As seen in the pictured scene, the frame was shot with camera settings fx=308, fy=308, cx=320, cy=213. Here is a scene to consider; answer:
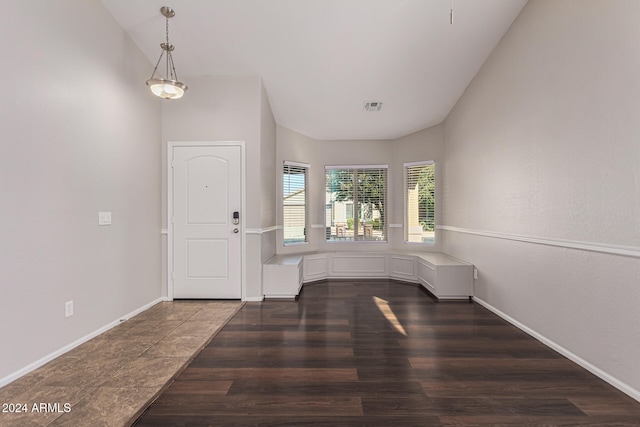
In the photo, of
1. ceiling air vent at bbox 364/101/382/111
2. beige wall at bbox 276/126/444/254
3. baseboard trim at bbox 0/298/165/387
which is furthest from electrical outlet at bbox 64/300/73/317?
ceiling air vent at bbox 364/101/382/111

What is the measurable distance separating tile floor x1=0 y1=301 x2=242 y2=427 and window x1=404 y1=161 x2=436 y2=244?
13.0 ft

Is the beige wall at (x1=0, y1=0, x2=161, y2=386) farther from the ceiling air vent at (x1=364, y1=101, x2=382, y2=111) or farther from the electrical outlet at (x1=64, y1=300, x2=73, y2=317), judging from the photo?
the ceiling air vent at (x1=364, y1=101, x2=382, y2=111)

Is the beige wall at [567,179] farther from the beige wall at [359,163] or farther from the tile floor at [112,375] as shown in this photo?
the tile floor at [112,375]

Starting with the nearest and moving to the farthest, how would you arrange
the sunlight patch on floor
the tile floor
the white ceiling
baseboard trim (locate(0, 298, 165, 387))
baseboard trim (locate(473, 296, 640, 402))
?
the tile floor → baseboard trim (locate(473, 296, 640, 402)) → baseboard trim (locate(0, 298, 165, 387)) → the white ceiling → the sunlight patch on floor

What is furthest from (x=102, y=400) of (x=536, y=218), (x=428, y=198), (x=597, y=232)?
(x=428, y=198)

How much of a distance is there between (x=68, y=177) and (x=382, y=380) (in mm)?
3030

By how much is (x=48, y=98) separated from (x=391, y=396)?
338 centimetres

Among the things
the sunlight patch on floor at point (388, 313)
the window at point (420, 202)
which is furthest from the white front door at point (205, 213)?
the window at point (420, 202)

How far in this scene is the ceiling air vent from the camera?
473 cm

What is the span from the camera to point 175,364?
7.80 feet

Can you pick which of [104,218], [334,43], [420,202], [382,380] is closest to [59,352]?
[104,218]

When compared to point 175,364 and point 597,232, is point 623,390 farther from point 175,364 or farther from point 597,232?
point 175,364

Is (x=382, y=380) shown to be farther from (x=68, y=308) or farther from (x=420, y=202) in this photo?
(x=420, y=202)

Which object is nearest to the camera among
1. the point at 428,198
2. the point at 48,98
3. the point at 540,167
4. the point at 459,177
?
the point at 48,98
